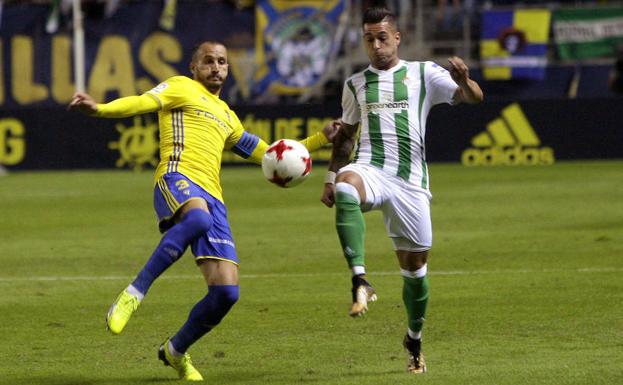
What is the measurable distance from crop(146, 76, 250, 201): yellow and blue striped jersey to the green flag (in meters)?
24.2

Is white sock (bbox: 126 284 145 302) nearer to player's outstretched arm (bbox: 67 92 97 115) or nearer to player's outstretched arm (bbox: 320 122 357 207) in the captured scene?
player's outstretched arm (bbox: 67 92 97 115)

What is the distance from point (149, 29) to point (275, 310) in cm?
2276

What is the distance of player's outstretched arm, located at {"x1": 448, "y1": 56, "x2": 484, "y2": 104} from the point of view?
817 centimetres

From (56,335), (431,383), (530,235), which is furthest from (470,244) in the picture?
(431,383)

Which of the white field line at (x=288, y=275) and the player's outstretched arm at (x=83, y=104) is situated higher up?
the player's outstretched arm at (x=83, y=104)

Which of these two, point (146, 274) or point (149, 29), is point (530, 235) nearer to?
point (146, 274)

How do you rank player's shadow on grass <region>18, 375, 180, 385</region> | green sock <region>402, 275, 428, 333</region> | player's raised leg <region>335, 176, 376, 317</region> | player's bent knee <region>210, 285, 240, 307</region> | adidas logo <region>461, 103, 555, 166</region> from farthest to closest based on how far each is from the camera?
adidas logo <region>461, 103, 555, 166</region>, green sock <region>402, 275, 428, 333</region>, player's shadow on grass <region>18, 375, 180, 385</region>, player's bent knee <region>210, 285, 240, 307</region>, player's raised leg <region>335, 176, 376, 317</region>

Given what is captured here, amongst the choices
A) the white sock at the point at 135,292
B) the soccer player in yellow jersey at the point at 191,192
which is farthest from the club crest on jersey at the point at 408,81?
the white sock at the point at 135,292

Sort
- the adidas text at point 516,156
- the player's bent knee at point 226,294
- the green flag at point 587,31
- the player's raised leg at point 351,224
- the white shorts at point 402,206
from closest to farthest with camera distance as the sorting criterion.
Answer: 1. the player's raised leg at point 351,224
2. the player's bent knee at point 226,294
3. the white shorts at point 402,206
4. the adidas text at point 516,156
5. the green flag at point 587,31

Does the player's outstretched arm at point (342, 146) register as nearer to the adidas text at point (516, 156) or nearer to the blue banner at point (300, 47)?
the adidas text at point (516, 156)

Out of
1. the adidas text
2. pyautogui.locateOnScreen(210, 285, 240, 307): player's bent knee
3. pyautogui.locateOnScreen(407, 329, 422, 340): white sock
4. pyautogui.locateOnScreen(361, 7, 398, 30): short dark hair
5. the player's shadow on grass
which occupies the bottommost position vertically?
the adidas text

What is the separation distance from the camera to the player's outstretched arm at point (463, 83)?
8172 millimetres

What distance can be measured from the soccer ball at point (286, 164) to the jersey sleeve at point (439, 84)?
91cm

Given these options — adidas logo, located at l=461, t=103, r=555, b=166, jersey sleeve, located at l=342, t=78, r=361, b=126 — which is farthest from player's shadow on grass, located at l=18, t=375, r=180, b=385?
adidas logo, located at l=461, t=103, r=555, b=166
